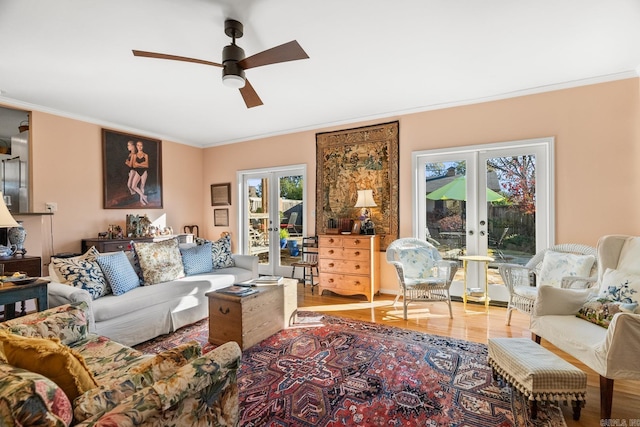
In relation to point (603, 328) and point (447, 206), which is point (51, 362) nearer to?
point (603, 328)

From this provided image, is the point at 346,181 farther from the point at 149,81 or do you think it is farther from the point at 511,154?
the point at 149,81

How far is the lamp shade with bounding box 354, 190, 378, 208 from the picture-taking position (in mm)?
4312

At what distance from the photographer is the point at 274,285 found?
308 centimetres

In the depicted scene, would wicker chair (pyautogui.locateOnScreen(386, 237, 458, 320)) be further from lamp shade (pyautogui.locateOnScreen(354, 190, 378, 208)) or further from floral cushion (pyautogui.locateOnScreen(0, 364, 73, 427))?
floral cushion (pyautogui.locateOnScreen(0, 364, 73, 427))

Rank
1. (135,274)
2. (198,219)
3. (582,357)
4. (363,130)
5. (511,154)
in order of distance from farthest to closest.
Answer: (198,219), (363,130), (511,154), (135,274), (582,357)

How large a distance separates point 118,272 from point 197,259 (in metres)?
0.94

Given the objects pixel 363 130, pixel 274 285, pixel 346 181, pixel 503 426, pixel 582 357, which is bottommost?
pixel 503 426

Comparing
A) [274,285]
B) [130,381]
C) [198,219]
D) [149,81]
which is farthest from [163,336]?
[198,219]

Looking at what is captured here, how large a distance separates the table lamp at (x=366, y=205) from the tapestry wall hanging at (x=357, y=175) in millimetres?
113

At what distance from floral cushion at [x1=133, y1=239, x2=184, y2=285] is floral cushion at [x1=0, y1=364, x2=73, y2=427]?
98.4 inches

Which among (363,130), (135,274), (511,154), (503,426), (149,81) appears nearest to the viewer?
(503,426)

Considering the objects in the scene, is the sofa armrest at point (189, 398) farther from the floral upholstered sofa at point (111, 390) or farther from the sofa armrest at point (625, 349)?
the sofa armrest at point (625, 349)

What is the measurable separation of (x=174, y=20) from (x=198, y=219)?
4.55 metres

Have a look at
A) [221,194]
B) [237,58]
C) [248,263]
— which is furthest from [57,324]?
[221,194]
